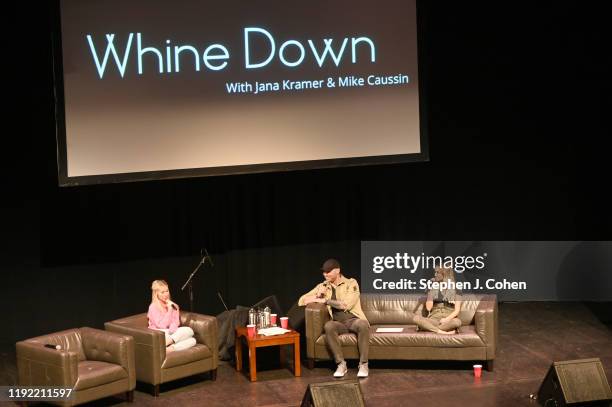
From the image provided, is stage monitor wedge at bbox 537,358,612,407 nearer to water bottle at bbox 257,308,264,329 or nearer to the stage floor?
the stage floor

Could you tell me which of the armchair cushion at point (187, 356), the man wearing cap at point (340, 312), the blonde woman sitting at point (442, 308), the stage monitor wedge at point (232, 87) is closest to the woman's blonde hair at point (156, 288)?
the armchair cushion at point (187, 356)

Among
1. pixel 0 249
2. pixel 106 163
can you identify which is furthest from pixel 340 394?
pixel 0 249

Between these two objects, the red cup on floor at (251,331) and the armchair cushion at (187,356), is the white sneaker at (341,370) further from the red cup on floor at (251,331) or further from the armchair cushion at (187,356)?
the armchair cushion at (187,356)

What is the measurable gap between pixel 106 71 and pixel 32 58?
2.54 ft

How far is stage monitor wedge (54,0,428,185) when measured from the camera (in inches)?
316

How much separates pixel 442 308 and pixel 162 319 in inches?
88.1

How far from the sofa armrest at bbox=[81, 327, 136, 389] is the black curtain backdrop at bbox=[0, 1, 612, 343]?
1642 mm

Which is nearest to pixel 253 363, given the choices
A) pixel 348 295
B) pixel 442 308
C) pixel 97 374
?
pixel 348 295

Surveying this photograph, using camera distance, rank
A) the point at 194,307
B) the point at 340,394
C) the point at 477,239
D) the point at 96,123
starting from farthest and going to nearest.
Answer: the point at 477,239 → the point at 194,307 → the point at 96,123 → the point at 340,394

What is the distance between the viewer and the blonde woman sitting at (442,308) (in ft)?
25.4

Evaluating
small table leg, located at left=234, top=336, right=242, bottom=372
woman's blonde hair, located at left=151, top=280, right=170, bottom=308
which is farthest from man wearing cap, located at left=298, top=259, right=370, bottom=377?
woman's blonde hair, located at left=151, top=280, right=170, bottom=308

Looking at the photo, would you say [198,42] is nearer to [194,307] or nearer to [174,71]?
[174,71]

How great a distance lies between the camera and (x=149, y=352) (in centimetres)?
727

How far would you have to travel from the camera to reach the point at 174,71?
27.0 feet
